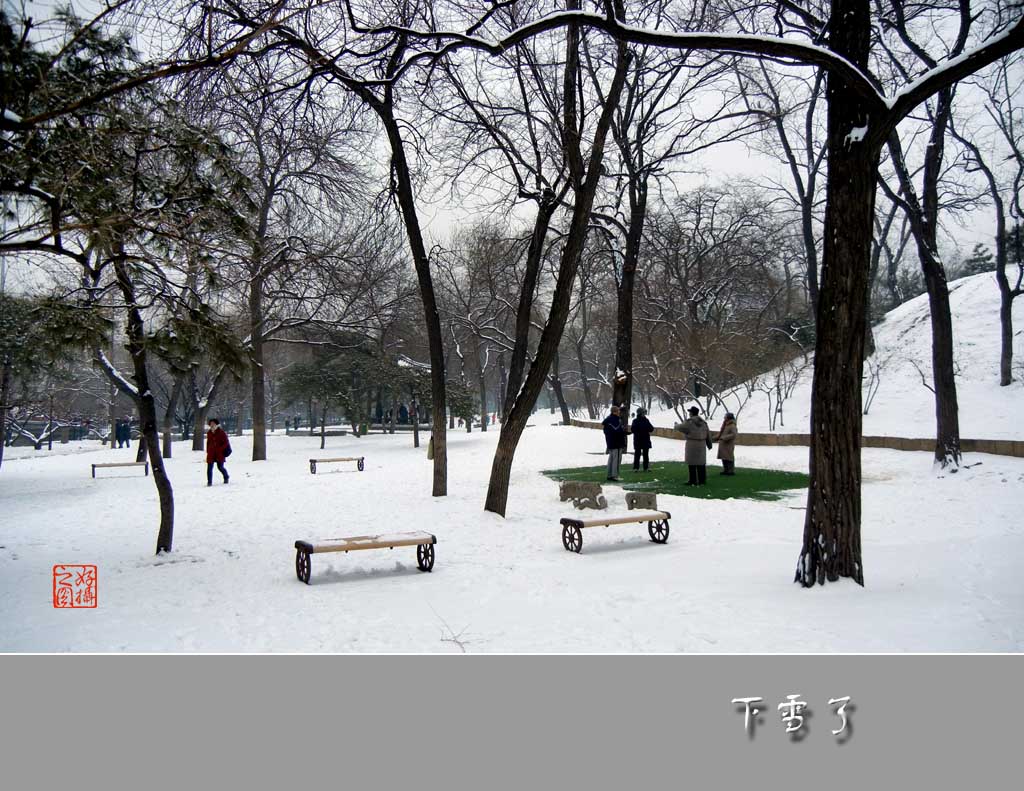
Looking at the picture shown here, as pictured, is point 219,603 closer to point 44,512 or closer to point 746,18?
point 44,512

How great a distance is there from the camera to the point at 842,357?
18.9 ft

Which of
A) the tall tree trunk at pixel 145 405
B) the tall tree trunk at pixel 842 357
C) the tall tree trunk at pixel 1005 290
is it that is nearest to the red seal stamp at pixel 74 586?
the tall tree trunk at pixel 145 405

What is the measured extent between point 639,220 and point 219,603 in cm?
1512

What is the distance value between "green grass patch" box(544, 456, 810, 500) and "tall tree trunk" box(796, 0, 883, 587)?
21.4ft

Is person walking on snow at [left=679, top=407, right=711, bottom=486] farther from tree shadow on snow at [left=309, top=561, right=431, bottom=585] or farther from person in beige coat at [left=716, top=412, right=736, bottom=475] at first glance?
tree shadow on snow at [left=309, top=561, right=431, bottom=585]

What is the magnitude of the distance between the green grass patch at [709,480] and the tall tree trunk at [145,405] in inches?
322

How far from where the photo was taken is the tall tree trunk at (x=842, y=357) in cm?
575

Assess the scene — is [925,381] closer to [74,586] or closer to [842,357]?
[842,357]

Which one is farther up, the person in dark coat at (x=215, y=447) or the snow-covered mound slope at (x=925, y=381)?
the snow-covered mound slope at (x=925, y=381)

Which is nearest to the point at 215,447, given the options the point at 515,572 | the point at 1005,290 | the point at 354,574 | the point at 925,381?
the point at 354,574

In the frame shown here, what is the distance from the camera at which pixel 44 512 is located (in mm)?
11414

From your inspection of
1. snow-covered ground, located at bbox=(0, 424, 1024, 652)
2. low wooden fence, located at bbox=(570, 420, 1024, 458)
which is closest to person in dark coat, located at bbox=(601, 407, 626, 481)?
snow-covered ground, located at bbox=(0, 424, 1024, 652)

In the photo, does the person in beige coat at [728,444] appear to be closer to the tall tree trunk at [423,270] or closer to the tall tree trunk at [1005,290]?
the tall tree trunk at [1005,290]

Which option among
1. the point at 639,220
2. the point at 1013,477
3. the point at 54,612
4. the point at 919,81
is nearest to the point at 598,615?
the point at 54,612
